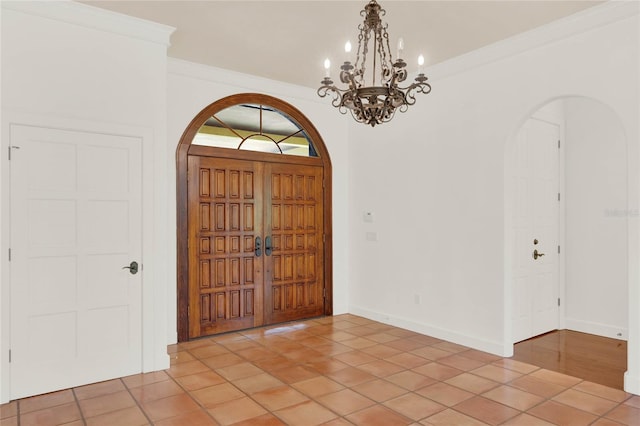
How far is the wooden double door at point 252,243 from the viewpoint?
194 inches

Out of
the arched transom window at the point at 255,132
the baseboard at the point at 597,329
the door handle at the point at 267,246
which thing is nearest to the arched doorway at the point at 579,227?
the baseboard at the point at 597,329

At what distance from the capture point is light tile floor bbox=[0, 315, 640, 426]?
3.01m

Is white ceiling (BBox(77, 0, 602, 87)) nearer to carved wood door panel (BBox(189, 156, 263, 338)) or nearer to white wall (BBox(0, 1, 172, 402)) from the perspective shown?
white wall (BBox(0, 1, 172, 402))

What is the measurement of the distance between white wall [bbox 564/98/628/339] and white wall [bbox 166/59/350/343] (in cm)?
285

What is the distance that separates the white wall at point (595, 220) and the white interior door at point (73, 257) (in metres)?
4.93

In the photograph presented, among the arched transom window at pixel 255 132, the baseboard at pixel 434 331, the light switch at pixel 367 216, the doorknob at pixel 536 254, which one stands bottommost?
the baseboard at pixel 434 331

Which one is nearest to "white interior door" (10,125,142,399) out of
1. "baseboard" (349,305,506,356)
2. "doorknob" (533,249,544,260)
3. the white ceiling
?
the white ceiling

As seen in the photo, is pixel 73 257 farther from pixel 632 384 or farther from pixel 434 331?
pixel 632 384

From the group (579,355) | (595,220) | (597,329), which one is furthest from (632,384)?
(595,220)

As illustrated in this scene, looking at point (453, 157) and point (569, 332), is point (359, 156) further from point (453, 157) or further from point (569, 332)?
point (569, 332)

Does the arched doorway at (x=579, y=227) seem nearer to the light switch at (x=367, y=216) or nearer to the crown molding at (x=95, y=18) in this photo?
the light switch at (x=367, y=216)

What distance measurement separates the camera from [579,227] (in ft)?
17.3

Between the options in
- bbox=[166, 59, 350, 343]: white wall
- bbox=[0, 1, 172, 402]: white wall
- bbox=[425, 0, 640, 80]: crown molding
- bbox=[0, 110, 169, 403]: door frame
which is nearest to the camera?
bbox=[0, 1, 172, 402]: white wall

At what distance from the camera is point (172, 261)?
4.71 meters
